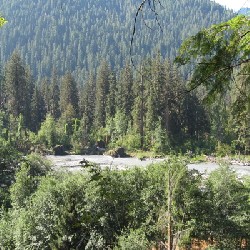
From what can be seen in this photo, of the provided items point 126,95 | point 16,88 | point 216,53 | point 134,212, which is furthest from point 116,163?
point 216,53

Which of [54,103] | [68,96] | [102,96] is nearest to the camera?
[102,96]

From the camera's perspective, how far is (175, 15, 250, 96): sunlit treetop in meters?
5.10

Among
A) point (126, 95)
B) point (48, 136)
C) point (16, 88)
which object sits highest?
point (16, 88)

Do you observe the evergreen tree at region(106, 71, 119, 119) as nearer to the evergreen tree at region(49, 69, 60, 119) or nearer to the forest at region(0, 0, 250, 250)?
the forest at region(0, 0, 250, 250)

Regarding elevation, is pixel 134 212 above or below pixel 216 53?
below

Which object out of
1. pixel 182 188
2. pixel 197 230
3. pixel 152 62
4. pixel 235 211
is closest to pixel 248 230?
pixel 235 211

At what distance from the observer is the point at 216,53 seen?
5.22 m

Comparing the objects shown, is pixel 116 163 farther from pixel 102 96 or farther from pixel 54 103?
pixel 54 103

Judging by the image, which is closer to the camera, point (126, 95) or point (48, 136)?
point (48, 136)

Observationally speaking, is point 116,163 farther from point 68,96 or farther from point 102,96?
point 68,96

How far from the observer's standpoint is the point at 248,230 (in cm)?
1966

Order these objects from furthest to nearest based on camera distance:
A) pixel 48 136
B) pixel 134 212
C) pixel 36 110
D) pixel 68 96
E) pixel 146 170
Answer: pixel 68 96
pixel 36 110
pixel 48 136
pixel 146 170
pixel 134 212

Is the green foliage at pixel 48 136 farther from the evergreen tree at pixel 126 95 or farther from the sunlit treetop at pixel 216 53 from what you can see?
the sunlit treetop at pixel 216 53

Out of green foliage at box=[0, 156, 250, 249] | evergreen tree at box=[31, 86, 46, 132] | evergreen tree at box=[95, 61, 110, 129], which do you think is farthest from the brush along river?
green foliage at box=[0, 156, 250, 249]
